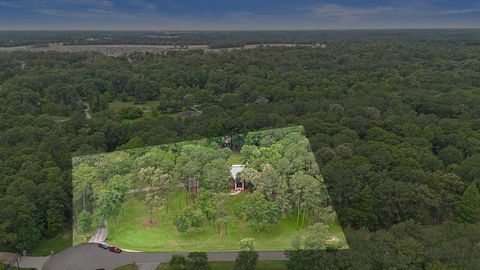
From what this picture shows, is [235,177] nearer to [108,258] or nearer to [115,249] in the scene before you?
[115,249]

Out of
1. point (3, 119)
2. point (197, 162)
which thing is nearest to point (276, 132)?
point (197, 162)

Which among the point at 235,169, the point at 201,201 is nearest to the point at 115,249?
the point at 201,201

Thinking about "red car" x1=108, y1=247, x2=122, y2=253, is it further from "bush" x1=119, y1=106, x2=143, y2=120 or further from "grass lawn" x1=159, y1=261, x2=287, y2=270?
A: "bush" x1=119, y1=106, x2=143, y2=120

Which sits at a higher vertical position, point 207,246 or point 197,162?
point 197,162

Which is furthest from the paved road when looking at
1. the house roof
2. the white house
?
the house roof

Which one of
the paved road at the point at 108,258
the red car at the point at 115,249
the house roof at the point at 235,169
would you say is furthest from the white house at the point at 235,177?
the red car at the point at 115,249

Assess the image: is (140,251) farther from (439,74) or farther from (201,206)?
(439,74)
